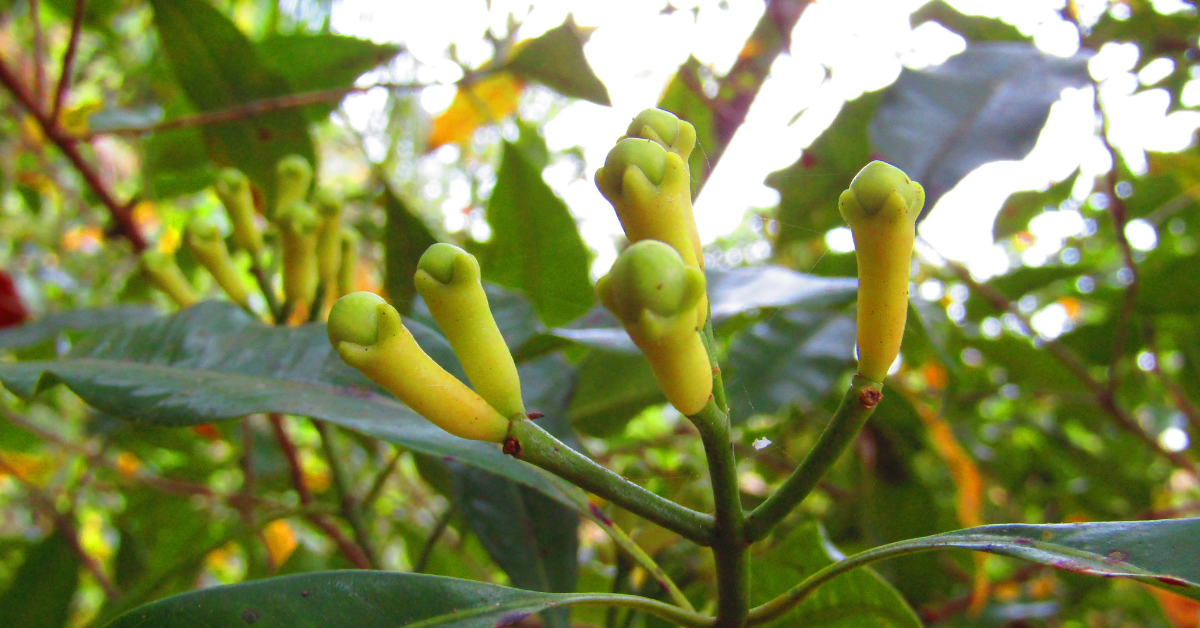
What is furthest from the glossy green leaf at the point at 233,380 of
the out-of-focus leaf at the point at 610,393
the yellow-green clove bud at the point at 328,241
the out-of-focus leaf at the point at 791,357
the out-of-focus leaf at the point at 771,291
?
the out-of-focus leaf at the point at 791,357

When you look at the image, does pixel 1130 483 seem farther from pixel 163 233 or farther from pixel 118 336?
pixel 163 233

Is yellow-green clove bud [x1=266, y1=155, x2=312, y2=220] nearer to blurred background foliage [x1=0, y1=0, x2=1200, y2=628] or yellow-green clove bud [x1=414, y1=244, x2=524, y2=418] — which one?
blurred background foliage [x1=0, y1=0, x2=1200, y2=628]

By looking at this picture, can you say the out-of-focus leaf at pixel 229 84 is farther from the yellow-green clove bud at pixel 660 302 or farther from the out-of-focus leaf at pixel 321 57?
the yellow-green clove bud at pixel 660 302

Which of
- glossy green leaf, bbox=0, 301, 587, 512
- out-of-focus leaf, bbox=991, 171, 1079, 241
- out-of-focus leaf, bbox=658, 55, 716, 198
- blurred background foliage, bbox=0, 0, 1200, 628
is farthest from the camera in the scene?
out-of-focus leaf, bbox=991, 171, 1079, 241

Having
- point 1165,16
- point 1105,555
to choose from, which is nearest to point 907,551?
point 1105,555

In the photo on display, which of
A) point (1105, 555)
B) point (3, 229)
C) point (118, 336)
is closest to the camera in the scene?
point (1105, 555)

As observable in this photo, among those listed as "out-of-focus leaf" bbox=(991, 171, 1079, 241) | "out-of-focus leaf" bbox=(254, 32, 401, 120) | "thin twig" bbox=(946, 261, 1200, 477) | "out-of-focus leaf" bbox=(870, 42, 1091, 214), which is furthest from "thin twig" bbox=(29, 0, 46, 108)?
"out-of-focus leaf" bbox=(991, 171, 1079, 241)
